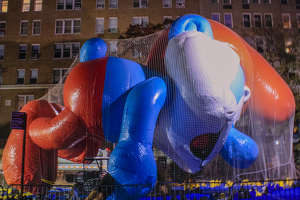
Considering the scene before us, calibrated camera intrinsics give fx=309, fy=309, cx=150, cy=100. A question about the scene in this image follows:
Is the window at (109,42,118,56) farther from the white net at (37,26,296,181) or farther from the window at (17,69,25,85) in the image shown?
the window at (17,69,25,85)

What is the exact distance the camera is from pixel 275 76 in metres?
6.21

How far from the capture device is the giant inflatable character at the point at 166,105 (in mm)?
5070

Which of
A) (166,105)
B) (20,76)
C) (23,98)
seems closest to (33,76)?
(20,76)

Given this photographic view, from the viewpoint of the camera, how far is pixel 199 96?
5207 mm

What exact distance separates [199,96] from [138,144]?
1.31 m

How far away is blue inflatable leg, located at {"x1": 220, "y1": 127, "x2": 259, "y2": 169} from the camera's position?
20.7 feet

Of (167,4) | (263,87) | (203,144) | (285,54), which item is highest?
(167,4)

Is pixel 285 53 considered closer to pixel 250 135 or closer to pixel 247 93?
pixel 250 135

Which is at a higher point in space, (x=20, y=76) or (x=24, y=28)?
(x=24, y=28)

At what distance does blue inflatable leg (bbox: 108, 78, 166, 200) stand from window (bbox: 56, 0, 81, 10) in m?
19.4

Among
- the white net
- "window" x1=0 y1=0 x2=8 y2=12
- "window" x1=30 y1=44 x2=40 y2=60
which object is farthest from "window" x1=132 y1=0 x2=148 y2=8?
the white net

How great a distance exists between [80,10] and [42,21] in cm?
294

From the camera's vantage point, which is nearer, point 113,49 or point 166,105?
point 166,105

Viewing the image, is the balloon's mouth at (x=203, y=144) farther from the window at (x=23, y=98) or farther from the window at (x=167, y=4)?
the window at (x=167, y=4)
